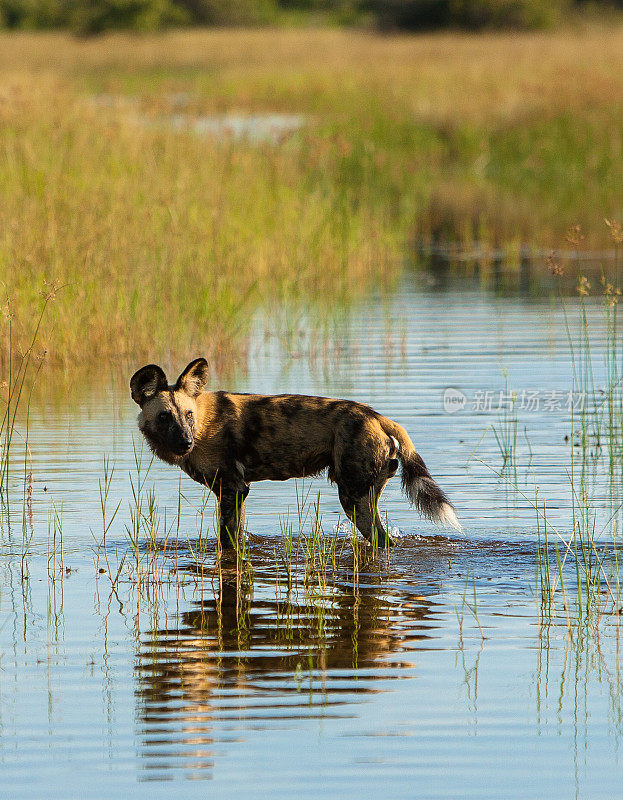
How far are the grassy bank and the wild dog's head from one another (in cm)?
460

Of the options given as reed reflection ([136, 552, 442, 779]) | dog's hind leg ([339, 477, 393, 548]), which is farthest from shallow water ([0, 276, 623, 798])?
dog's hind leg ([339, 477, 393, 548])

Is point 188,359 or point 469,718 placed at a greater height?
point 188,359

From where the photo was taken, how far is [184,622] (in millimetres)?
6516

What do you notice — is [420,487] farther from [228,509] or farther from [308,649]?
[308,649]

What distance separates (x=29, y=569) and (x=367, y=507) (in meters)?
1.77

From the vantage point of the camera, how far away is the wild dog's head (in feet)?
24.5

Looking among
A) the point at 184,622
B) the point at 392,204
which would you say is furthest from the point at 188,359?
the point at 392,204

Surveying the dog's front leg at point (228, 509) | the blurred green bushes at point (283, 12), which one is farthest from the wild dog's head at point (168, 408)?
the blurred green bushes at point (283, 12)

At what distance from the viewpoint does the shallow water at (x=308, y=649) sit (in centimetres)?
484

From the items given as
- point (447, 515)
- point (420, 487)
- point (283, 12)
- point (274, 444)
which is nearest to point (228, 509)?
point (274, 444)

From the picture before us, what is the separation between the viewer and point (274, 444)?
306 inches

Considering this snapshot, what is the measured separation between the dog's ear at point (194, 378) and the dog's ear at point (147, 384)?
94 millimetres

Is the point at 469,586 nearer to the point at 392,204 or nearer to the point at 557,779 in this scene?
the point at 557,779

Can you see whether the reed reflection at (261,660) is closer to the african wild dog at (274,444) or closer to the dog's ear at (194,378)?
the african wild dog at (274,444)
